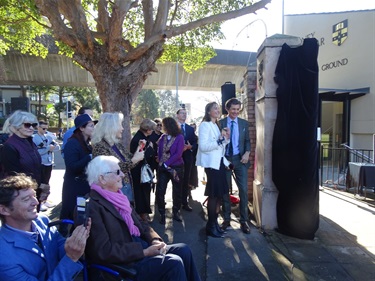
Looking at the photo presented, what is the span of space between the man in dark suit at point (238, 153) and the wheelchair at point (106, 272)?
2.57 m

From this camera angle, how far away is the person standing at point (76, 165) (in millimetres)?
3572

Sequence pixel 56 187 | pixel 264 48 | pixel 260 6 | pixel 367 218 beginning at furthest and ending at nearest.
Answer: pixel 56 187, pixel 260 6, pixel 367 218, pixel 264 48

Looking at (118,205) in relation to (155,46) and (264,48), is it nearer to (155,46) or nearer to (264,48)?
(264,48)

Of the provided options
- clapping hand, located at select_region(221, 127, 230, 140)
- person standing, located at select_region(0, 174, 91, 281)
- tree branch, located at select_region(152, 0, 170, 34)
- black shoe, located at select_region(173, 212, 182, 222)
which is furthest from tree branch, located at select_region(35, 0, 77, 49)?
person standing, located at select_region(0, 174, 91, 281)

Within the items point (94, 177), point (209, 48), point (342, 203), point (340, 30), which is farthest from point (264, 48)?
point (340, 30)

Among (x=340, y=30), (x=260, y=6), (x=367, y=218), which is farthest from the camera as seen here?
(x=340, y=30)

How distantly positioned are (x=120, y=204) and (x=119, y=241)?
0.31 meters

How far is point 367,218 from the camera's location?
5.68 metres

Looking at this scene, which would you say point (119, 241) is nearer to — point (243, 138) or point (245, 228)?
point (245, 228)

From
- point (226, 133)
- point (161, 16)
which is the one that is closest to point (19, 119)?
point (226, 133)

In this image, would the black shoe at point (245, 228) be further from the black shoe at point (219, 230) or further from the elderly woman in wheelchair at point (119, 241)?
the elderly woman in wheelchair at point (119, 241)

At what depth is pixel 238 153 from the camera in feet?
15.9

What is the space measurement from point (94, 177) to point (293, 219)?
119 inches

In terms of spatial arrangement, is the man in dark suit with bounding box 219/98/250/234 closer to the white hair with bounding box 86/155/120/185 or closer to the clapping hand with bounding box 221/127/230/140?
the clapping hand with bounding box 221/127/230/140
